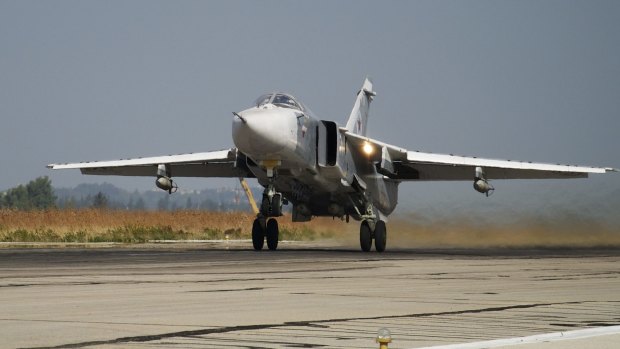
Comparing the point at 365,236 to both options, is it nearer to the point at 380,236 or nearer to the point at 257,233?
the point at 380,236

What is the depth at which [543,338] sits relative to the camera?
890 cm

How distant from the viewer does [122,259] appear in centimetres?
2362

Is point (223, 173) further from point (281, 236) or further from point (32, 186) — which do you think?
point (32, 186)

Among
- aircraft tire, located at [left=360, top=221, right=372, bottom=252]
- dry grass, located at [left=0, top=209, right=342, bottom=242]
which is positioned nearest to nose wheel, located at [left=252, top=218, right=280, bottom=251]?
aircraft tire, located at [left=360, top=221, right=372, bottom=252]

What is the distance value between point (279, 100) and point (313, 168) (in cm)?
199

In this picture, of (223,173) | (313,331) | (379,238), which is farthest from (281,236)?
(313,331)

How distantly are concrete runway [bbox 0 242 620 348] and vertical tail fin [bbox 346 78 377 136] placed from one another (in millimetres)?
15360

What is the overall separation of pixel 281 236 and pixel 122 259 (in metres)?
24.8

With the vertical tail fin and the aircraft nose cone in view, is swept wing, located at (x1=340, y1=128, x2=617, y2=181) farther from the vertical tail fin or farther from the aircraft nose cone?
the aircraft nose cone

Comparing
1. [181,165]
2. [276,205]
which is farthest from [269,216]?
[181,165]

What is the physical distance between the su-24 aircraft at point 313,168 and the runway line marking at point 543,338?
17.2 m

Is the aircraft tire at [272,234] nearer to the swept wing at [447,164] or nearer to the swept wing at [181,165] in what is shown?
the swept wing at [181,165]

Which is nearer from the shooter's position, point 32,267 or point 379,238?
point 32,267

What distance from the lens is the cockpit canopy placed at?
27.8 m
